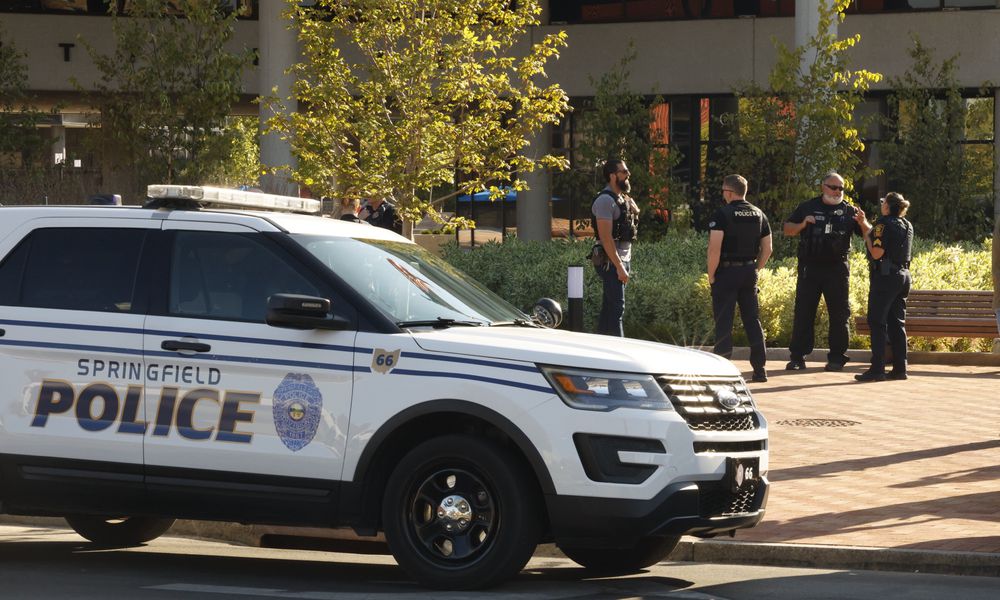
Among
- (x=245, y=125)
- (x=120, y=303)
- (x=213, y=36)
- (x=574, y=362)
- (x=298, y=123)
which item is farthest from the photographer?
(x=245, y=125)

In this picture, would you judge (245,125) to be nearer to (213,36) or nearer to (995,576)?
(213,36)

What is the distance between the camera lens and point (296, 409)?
24.6 ft

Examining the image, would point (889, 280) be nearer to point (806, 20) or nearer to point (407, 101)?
point (407, 101)

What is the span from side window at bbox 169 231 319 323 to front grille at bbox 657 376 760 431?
1765 mm

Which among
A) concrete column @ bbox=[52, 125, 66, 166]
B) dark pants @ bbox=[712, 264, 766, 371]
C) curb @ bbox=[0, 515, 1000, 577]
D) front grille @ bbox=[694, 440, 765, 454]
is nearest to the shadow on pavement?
curb @ bbox=[0, 515, 1000, 577]

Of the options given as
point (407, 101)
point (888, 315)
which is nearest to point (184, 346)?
point (888, 315)

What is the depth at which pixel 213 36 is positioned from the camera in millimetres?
27531

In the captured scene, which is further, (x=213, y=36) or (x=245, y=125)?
(x=245, y=125)

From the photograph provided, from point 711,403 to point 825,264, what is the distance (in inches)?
387

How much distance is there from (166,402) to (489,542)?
168 centimetres

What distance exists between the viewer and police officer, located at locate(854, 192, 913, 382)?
53.3 ft

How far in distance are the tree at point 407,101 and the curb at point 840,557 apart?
12308 mm

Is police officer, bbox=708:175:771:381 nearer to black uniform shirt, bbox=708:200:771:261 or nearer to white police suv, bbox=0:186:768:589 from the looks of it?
black uniform shirt, bbox=708:200:771:261

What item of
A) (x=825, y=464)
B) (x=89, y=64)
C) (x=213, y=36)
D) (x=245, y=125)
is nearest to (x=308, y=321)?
(x=825, y=464)
